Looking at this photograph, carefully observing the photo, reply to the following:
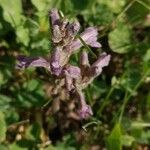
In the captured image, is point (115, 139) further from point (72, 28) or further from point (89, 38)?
point (72, 28)

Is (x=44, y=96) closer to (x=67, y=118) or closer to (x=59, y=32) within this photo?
(x=67, y=118)

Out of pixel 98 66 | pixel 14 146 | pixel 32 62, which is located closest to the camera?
pixel 32 62

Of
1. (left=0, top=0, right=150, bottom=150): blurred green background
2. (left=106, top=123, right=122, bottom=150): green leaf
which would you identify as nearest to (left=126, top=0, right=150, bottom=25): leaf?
(left=0, top=0, right=150, bottom=150): blurred green background

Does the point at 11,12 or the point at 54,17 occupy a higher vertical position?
the point at 11,12

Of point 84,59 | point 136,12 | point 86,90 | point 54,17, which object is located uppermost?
point 136,12

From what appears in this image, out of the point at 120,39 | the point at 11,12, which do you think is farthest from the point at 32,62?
the point at 120,39

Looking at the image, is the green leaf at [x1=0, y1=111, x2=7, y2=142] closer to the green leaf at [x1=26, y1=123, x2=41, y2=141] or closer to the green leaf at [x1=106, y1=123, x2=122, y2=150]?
the green leaf at [x1=26, y1=123, x2=41, y2=141]

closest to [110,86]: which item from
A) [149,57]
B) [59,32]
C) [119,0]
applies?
[149,57]
